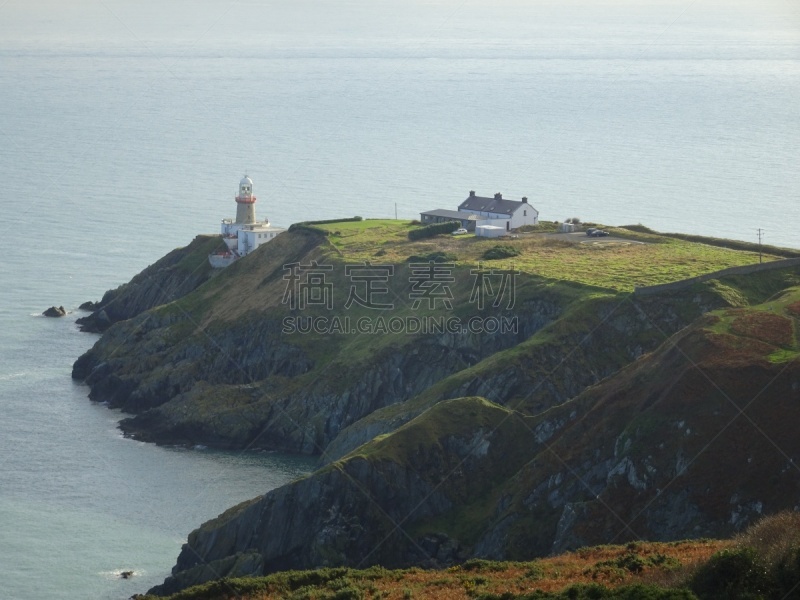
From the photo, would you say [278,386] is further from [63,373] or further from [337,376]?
[63,373]

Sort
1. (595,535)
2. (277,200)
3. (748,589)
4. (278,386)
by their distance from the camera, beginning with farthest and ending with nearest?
(277,200) < (278,386) < (595,535) < (748,589)

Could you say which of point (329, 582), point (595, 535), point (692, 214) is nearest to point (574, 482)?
point (595, 535)

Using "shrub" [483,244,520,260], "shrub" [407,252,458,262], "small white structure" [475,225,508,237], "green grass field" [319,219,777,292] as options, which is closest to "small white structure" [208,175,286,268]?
"green grass field" [319,219,777,292]

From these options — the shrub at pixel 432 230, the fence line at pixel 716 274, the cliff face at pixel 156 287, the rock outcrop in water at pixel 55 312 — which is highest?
the shrub at pixel 432 230

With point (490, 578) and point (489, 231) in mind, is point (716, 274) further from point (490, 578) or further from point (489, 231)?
point (490, 578)

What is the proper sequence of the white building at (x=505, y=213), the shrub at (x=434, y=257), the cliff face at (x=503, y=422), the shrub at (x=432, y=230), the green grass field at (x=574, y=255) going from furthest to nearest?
the white building at (x=505, y=213) < the shrub at (x=432, y=230) < the shrub at (x=434, y=257) < the green grass field at (x=574, y=255) < the cliff face at (x=503, y=422)

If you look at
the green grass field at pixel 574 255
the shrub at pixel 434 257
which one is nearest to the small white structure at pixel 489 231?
the green grass field at pixel 574 255

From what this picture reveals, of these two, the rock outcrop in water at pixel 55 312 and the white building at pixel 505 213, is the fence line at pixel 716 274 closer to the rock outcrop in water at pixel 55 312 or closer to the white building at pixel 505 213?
the white building at pixel 505 213
